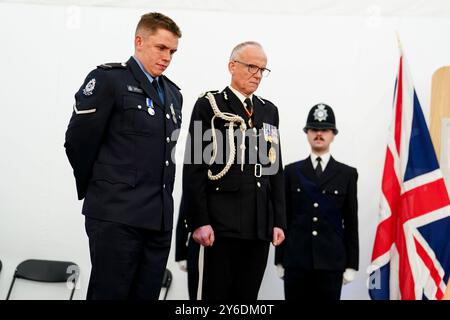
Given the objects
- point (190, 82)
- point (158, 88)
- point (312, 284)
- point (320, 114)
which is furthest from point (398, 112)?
point (158, 88)

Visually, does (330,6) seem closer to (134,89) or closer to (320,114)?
(320,114)

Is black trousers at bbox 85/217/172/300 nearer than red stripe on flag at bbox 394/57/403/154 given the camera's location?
Yes

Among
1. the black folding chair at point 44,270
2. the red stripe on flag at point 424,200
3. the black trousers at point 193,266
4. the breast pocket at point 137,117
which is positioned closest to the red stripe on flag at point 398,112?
the red stripe on flag at point 424,200

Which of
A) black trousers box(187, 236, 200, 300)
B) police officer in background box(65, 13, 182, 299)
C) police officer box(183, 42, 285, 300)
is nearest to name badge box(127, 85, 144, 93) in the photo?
police officer in background box(65, 13, 182, 299)

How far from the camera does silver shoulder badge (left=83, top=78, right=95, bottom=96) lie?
7.46ft

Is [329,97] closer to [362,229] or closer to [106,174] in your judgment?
[362,229]

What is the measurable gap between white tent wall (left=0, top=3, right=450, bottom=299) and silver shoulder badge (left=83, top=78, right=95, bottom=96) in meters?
1.24

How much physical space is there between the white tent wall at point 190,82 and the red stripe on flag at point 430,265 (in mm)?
348

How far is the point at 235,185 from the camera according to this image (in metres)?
2.60

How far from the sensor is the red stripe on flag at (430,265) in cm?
346

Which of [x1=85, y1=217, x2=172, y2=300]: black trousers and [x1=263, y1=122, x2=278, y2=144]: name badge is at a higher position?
[x1=263, y1=122, x2=278, y2=144]: name badge

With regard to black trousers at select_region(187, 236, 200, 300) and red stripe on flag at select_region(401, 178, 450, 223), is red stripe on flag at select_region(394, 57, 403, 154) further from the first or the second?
black trousers at select_region(187, 236, 200, 300)

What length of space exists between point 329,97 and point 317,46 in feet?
0.99

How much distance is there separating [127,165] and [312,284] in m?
1.56
